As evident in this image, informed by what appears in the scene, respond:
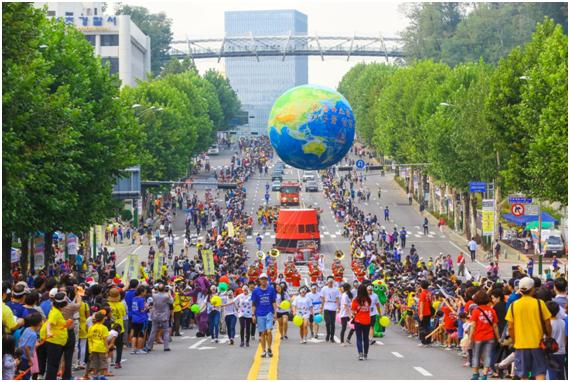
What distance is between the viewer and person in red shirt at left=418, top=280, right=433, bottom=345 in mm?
30422

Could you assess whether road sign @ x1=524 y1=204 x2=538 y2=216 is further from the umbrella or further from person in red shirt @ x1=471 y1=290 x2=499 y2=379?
person in red shirt @ x1=471 y1=290 x2=499 y2=379

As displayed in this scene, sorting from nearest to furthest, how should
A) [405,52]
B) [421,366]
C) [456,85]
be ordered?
[421,366] < [456,85] < [405,52]

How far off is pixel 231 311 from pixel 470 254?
43380mm

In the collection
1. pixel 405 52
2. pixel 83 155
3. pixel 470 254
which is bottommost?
pixel 470 254

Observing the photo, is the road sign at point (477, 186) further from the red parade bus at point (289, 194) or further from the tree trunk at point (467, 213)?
the red parade bus at point (289, 194)

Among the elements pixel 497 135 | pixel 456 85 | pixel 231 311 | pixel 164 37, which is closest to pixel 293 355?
pixel 231 311

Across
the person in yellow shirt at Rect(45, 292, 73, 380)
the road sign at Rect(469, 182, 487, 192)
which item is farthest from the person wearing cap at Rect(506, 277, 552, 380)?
the road sign at Rect(469, 182, 487, 192)

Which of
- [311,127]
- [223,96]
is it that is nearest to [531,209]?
[311,127]

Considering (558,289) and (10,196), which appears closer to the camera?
(558,289)

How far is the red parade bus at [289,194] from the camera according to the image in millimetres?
102812

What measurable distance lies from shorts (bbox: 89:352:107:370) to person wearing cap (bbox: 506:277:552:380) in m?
7.27

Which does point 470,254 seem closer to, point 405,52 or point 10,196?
point 10,196

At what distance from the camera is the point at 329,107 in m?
55.3

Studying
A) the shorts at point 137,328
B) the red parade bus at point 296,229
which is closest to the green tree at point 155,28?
the red parade bus at point 296,229
